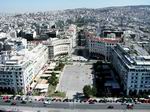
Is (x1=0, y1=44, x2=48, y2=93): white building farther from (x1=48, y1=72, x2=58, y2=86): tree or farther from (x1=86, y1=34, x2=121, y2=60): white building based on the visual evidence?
(x1=86, y1=34, x2=121, y2=60): white building

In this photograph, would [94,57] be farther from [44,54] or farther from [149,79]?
[149,79]

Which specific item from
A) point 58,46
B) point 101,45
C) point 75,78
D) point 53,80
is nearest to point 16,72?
point 53,80

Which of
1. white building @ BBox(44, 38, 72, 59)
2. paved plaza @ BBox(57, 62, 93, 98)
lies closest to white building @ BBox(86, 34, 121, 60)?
white building @ BBox(44, 38, 72, 59)

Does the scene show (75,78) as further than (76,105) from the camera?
Yes

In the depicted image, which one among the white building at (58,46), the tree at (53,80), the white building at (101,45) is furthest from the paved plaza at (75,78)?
the white building at (101,45)

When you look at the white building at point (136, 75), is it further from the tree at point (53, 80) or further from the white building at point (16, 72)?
the white building at point (16, 72)

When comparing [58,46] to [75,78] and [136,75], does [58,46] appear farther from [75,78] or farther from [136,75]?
[136,75]

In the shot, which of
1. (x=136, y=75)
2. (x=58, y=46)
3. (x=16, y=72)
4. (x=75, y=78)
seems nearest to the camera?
(x=136, y=75)

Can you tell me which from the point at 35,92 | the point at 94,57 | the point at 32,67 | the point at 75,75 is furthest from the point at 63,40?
the point at 35,92
